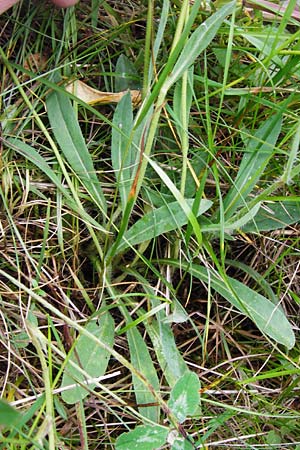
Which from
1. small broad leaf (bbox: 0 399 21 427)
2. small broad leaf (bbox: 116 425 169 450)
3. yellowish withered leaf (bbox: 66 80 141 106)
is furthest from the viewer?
yellowish withered leaf (bbox: 66 80 141 106)

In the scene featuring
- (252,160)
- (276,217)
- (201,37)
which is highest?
(201,37)

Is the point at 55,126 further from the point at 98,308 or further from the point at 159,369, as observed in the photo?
the point at 159,369

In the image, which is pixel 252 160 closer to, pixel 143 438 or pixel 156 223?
pixel 156 223

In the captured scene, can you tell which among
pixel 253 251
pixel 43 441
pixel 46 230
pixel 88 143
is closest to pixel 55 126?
pixel 88 143

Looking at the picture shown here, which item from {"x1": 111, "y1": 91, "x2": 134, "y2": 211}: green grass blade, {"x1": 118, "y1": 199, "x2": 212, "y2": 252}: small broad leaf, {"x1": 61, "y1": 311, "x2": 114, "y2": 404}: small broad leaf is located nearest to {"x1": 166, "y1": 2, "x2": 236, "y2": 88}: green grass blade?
{"x1": 111, "y1": 91, "x2": 134, "y2": 211}: green grass blade

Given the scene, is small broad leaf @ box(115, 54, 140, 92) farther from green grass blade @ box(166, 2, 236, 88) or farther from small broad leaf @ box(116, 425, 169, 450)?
small broad leaf @ box(116, 425, 169, 450)

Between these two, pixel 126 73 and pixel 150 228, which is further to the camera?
pixel 126 73

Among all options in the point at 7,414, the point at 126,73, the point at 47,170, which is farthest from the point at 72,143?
the point at 7,414

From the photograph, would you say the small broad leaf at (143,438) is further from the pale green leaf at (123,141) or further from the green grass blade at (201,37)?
the green grass blade at (201,37)
